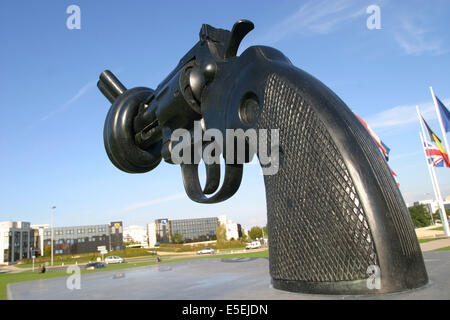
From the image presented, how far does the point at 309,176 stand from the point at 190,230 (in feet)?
210

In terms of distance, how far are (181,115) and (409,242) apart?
1760 millimetres

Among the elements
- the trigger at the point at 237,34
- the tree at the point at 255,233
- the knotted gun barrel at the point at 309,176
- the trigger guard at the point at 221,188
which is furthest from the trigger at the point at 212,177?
the tree at the point at 255,233

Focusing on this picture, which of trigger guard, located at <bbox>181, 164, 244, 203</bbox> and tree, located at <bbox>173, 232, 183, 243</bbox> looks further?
tree, located at <bbox>173, 232, 183, 243</bbox>

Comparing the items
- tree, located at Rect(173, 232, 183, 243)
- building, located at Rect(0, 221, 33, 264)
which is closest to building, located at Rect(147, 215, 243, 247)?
tree, located at Rect(173, 232, 183, 243)

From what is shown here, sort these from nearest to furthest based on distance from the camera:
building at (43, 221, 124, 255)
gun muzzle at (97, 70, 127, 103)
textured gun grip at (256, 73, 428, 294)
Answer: textured gun grip at (256, 73, 428, 294)
gun muzzle at (97, 70, 127, 103)
building at (43, 221, 124, 255)

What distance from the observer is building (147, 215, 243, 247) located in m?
62.2

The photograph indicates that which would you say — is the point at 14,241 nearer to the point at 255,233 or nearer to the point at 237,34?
the point at 255,233

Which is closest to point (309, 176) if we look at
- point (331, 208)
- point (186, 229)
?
point (331, 208)

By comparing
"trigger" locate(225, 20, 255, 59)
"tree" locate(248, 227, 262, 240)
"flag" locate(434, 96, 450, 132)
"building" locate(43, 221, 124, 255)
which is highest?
"flag" locate(434, 96, 450, 132)

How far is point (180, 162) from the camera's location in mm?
2684

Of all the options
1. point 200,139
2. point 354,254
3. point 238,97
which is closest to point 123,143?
point 200,139

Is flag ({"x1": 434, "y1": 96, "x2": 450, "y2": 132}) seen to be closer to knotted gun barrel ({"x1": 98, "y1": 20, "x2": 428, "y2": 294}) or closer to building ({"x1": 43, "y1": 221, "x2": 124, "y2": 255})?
knotted gun barrel ({"x1": 98, "y1": 20, "x2": 428, "y2": 294})

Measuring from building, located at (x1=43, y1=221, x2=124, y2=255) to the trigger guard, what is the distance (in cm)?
5079

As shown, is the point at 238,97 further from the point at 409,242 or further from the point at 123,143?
the point at 123,143
